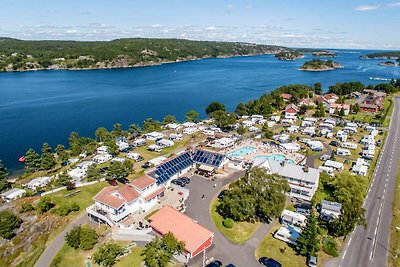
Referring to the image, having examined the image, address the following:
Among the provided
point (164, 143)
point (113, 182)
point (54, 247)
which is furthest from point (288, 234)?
point (164, 143)

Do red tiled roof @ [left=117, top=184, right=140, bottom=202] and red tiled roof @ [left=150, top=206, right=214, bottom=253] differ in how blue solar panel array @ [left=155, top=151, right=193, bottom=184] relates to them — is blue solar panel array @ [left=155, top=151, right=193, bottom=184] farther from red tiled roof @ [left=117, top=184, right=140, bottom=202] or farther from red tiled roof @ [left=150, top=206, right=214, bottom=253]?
red tiled roof @ [left=150, top=206, right=214, bottom=253]

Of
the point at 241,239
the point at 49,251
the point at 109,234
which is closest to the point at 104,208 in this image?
the point at 109,234

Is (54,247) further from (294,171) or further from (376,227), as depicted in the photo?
(376,227)

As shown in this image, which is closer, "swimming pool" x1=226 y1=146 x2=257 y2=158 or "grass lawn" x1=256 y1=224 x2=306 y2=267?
"grass lawn" x1=256 y1=224 x2=306 y2=267

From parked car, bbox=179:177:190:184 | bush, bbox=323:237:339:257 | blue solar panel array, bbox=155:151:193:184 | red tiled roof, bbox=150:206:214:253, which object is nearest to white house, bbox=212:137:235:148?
blue solar panel array, bbox=155:151:193:184

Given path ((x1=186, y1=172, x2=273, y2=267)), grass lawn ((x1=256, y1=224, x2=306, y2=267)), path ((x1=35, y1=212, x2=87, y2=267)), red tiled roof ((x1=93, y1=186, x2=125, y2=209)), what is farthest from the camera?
red tiled roof ((x1=93, y1=186, x2=125, y2=209))

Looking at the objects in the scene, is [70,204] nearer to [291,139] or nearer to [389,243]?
[389,243]

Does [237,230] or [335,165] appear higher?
[335,165]
